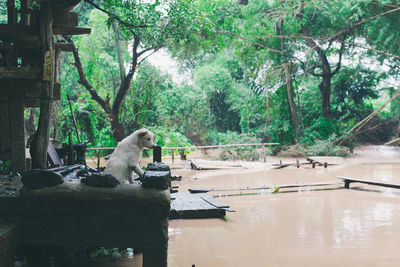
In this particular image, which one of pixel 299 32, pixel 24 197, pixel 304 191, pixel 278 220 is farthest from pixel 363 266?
pixel 299 32

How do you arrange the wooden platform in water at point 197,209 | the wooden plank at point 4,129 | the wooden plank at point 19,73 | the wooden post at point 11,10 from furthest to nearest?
the wooden platform in water at point 197,209, the wooden plank at point 4,129, the wooden post at point 11,10, the wooden plank at point 19,73

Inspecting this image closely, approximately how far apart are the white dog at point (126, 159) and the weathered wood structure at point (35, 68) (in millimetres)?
919

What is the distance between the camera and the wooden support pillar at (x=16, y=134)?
5.84 meters

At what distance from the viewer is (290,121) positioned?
22031 millimetres

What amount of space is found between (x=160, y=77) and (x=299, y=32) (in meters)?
8.81

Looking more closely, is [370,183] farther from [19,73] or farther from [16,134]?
[19,73]

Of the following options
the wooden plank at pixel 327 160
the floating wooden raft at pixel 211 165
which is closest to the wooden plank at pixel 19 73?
the floating wooden raft at pixel 211 165

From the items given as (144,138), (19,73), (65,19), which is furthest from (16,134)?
(144,138)

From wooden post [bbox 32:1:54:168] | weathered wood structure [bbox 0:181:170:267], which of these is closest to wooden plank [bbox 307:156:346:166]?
wooden post [bbox 32:1:54:168]

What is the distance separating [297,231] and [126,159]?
3403 mm

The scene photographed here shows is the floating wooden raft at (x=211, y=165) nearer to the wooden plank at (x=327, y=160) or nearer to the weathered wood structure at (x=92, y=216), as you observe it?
the wooden plank at (x=327, y=160)

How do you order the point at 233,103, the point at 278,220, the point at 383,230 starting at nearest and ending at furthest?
the point at 383,230 < the point at 278,220 < the point at 233,103

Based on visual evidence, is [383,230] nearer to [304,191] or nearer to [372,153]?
[304,191]

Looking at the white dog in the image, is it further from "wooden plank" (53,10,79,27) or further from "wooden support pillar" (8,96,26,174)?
"wooden plank" (53,10,79,27)
